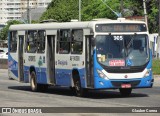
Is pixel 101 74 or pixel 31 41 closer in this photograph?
pixel 101 74

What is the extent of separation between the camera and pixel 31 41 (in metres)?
27.0

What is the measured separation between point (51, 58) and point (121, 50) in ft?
13.5

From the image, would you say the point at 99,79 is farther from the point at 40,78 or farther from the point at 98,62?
the point at 40,78

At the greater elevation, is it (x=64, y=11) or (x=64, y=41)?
(x=64, y=41)

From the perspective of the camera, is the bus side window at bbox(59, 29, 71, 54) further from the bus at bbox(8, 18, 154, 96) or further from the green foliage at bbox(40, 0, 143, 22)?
the green foliage at bbox(40, 0, 143, 22)

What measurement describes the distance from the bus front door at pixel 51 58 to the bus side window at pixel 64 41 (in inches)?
28.5

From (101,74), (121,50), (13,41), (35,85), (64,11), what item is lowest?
(64,11)

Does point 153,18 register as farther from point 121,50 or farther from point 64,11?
point 121,50

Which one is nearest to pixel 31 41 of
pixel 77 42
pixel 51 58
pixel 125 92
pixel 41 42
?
pixel 41 42

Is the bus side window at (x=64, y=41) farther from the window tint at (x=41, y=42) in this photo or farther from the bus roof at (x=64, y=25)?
the window tint at (x=41, y=42)

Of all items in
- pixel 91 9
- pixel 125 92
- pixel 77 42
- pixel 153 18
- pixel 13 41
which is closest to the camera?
pixel 77 42

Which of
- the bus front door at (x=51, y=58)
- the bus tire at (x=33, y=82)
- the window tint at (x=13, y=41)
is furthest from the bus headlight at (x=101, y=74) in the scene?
the window tint at (x=13, y=41)

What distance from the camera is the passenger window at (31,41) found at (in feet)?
87.6

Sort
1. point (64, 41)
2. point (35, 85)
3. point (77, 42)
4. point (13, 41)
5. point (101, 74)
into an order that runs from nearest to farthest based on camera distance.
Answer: point (101, 74)
point (77, 42)
point (64, 41)
point (35, 85)
point (13, 41)
